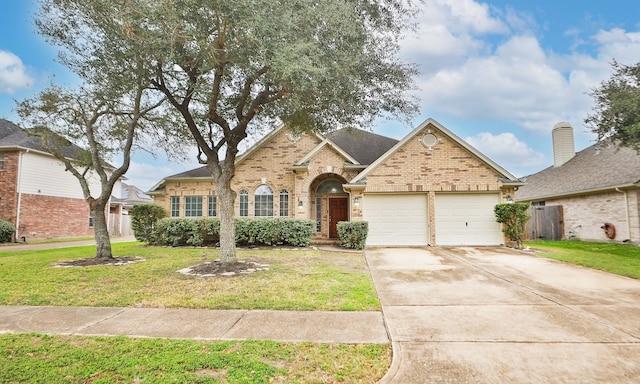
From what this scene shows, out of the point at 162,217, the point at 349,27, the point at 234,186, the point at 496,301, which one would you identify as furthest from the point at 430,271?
the point at 162,217

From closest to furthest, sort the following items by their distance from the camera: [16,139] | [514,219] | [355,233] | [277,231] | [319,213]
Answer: [514,219] → [355,233] → [277,231] → [319,213] → [16,139]

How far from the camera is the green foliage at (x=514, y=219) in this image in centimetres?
1338

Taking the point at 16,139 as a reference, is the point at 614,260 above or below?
below

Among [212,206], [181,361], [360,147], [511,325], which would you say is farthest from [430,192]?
[181,361]

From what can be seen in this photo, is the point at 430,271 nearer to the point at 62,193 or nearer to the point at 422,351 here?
the point at 422,351

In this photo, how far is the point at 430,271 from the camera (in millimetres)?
8570

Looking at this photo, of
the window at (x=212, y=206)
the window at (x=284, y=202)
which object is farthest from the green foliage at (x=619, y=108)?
the window at (x=212, y=206)

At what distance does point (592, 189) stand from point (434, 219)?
8546 mm

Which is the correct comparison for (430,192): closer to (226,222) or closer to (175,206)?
(226,222)

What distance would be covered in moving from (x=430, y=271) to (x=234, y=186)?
1200 centimetres

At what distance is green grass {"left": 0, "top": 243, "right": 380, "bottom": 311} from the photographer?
5590 mm

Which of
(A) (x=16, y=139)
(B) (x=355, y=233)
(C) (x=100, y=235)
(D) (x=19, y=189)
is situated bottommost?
(B) (x=355, y=233)

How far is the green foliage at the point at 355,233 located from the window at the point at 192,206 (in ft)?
28.4

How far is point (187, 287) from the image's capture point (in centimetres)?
682
